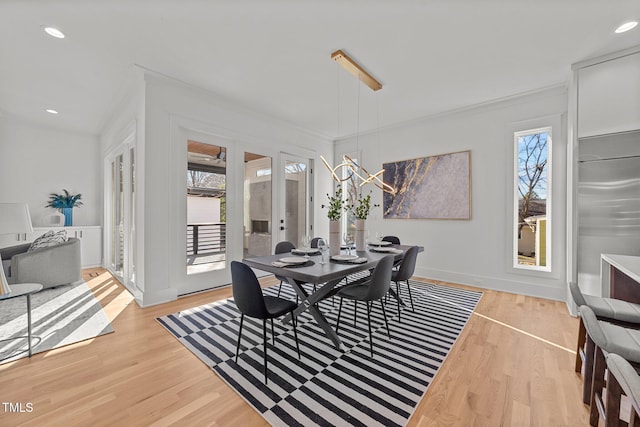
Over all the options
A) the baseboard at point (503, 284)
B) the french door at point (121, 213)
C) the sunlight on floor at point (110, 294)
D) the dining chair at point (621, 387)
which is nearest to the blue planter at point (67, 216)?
the french door at point (121, 213)

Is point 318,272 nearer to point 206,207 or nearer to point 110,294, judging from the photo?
point 206,207

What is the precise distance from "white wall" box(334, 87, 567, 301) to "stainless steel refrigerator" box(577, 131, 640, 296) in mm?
615

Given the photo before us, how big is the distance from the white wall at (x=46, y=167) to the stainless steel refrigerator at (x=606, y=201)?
8156 millimetres

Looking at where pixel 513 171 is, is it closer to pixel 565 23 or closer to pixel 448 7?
pixel 565 23

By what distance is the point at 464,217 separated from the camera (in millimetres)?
4309

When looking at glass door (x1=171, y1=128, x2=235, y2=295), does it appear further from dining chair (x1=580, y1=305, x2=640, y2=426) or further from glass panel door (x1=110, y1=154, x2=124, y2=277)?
dining chair (x1=580, y1=305, x2=640, y2=426)

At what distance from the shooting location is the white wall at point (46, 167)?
16.1 feet

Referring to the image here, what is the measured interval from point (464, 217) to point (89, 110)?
635cm

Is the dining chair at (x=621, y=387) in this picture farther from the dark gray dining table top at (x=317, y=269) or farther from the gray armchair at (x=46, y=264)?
the gray armchair at (x=46, y=264)

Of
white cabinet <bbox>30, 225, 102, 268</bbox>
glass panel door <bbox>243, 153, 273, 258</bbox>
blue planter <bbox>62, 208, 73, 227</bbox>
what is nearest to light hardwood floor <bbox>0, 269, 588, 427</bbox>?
glass panel door <bbox>243, 153, 273, 258</bbox>

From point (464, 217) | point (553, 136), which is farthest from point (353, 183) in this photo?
point (553, 136)

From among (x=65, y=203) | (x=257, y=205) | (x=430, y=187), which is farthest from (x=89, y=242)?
(x=430, y=187)

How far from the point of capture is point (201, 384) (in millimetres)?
1860

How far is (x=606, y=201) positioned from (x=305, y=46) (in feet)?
11.5
